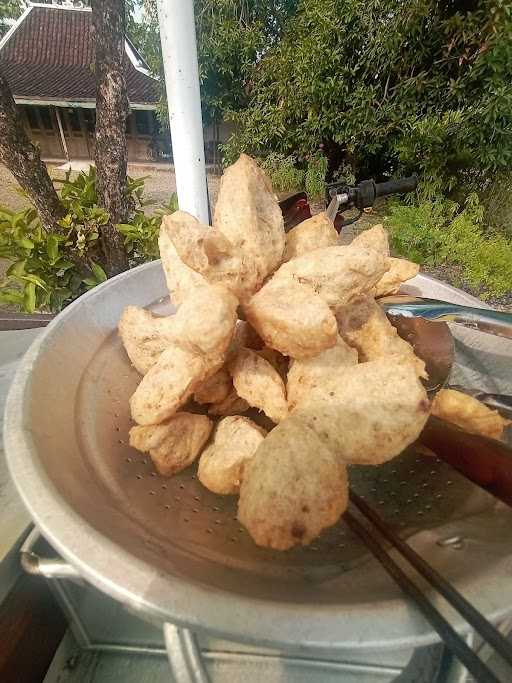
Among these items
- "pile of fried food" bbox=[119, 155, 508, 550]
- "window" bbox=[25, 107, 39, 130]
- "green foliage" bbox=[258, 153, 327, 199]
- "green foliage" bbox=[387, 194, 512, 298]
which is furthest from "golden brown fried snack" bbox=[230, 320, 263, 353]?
"window" bbox=[25, 107, 39, 130]

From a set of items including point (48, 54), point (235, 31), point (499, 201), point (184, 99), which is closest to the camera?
point (184, 99)

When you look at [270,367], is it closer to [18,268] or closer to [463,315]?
[463,315]

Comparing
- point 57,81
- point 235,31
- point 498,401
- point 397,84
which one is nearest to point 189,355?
point 498,401

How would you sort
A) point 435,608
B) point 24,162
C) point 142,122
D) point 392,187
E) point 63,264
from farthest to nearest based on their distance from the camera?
point 142,122 < point 63,264 < point 24,162 < point 392,187 < point 435,608

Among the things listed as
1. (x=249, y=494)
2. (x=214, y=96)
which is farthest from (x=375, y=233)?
(x=214, y=96)

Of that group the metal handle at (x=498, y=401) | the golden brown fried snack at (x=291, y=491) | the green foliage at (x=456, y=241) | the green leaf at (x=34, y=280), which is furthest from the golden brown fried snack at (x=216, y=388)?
the green foliage at (x=456, y=241)

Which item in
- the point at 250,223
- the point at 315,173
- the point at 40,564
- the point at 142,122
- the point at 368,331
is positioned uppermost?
the point at 142,122
